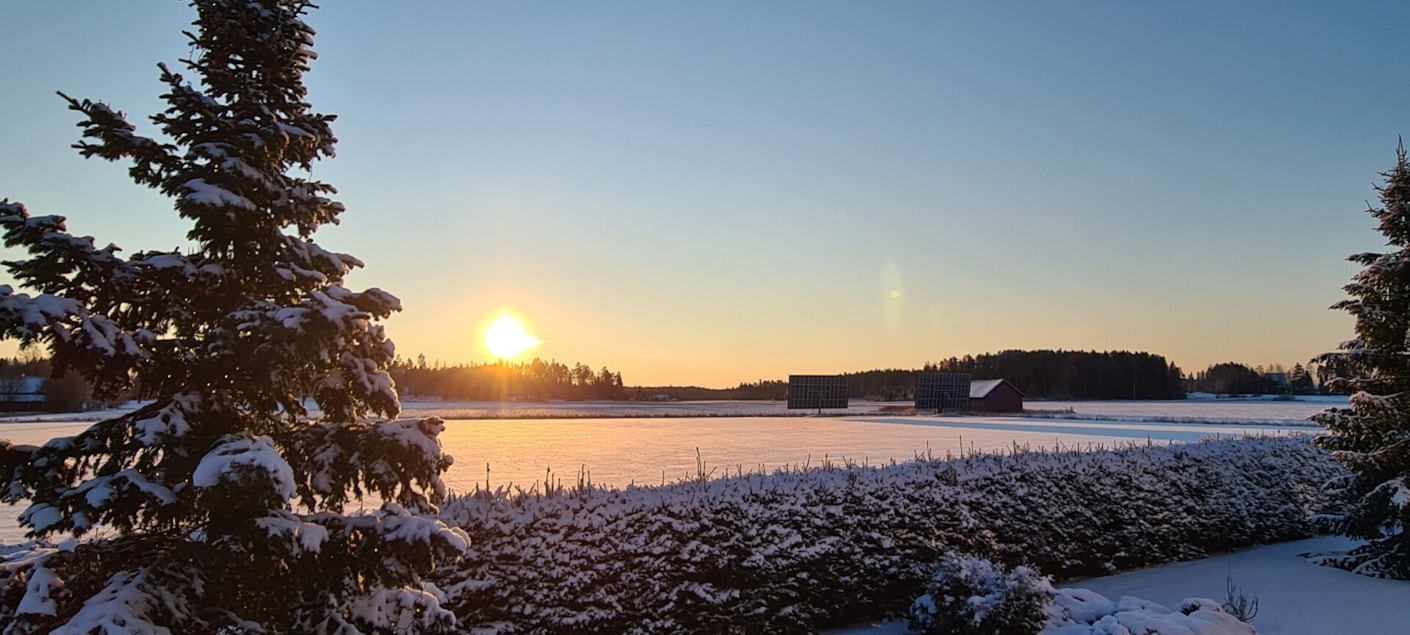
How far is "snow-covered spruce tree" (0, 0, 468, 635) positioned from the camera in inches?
166

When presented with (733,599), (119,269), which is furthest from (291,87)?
(733,599)

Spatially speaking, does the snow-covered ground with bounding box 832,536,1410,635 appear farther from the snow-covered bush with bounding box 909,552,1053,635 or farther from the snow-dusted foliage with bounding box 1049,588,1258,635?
the snow-dusted foliage with bounding box 1049,588,1258,635

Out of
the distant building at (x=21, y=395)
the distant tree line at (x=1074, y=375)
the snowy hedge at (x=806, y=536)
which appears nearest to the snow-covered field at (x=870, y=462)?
the snowy hedge at (x=806, y=536)

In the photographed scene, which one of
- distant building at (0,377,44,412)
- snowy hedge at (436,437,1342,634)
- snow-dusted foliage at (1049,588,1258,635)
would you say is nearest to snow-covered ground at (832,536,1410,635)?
snowy hedge at (436,437,1342,634)

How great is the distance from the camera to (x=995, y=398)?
74.2 meters

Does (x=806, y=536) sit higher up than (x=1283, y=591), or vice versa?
(x=806, y=536)

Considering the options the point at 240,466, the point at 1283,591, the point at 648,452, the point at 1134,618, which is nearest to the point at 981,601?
the point at 1134,618

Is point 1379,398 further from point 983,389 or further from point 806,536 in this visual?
point 983,389

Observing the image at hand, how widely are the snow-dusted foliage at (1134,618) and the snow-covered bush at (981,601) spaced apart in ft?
1.04

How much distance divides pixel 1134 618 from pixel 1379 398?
804 centimetres

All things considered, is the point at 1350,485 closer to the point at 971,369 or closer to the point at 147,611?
the point at 147,611

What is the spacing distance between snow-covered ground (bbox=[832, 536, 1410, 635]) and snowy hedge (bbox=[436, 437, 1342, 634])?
0.42 meters

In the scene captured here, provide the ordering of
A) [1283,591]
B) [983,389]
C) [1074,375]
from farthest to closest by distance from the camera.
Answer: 1. [1074,375]
2. [983,389]
3. [1283,591]

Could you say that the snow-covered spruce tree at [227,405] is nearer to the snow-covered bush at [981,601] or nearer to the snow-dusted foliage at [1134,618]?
the snow-covered bush at [981,601]
